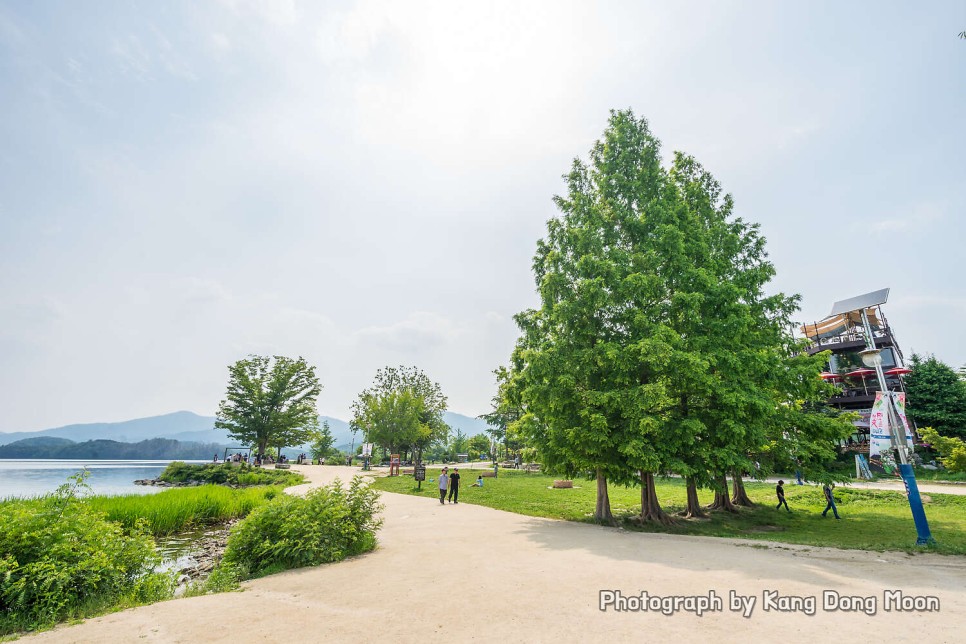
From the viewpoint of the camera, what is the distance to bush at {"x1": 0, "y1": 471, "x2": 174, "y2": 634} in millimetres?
6836

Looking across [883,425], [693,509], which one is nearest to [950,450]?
[693,509]

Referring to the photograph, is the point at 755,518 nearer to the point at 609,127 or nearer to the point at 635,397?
the point at 635,397

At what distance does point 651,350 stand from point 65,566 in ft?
49.4

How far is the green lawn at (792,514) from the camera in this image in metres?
13.7

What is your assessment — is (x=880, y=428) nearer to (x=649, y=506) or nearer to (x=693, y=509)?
(x=649, y=506)

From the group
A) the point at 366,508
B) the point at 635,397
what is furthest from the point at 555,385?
the point at 366,508

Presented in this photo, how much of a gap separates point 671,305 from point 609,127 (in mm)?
9645

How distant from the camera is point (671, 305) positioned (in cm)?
1631

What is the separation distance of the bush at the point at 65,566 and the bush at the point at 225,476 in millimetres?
25340

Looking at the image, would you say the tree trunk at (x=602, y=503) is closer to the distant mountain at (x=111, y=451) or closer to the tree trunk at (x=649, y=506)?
the tree trunk at (x=649, y=506)

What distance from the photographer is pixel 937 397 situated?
40344 mm

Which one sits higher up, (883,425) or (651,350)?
(651,350)

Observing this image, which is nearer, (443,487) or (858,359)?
(443,487)

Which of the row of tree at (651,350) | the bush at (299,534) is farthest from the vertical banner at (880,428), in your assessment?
the bush at (299,534)
